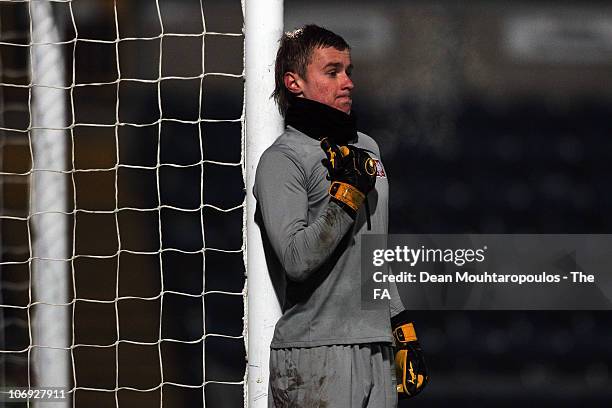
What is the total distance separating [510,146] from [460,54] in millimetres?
440

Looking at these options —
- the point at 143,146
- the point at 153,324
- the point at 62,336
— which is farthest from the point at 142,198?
the point at 62,336

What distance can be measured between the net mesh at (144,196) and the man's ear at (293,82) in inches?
62.5

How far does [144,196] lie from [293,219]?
1990 mm

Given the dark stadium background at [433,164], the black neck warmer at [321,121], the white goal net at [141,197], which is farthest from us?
the dark stadium background at [433,164]

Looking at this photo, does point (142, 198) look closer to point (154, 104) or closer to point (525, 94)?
point (154, 104)

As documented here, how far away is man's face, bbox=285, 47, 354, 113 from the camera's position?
2168 millimetres

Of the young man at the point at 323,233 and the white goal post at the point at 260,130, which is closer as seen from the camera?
the young man at the point at 323,233

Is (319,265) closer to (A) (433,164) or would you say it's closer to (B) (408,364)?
(B) (408,364)

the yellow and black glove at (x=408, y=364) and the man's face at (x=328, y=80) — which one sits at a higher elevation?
the man's face at (x=328, y=80)

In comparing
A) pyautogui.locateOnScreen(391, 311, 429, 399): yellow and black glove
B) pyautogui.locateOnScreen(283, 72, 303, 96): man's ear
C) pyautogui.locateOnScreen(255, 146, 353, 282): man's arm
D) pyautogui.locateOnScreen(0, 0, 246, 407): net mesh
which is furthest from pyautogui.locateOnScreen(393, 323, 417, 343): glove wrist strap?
pyautogui.locateOnScreen(0, 0, 246, 407): net mesh

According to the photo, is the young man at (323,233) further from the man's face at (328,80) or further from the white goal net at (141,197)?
the white goal net at (141,197)

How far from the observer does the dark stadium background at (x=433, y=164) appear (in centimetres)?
389

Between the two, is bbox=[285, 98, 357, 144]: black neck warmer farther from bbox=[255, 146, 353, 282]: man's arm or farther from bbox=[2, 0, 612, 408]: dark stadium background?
bbox=[2, 0, 612, 408]: dark stadium background

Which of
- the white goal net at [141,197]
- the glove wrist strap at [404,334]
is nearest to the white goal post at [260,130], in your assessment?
the glove wrist strap at [404,334]
